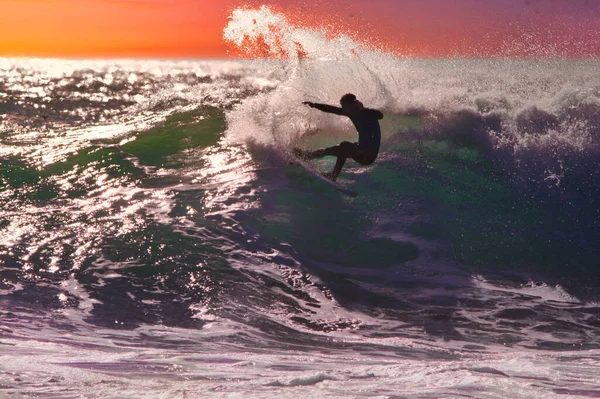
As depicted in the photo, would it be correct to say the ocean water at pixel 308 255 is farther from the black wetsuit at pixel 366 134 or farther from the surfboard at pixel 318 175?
the black wetsuit at pixel 366 134

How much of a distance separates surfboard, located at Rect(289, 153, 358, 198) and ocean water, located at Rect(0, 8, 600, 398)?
141mm

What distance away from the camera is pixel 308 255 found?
32.0 feet

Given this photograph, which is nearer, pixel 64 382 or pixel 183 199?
pixel 64 382

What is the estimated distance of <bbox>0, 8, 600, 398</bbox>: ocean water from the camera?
18.4 ft

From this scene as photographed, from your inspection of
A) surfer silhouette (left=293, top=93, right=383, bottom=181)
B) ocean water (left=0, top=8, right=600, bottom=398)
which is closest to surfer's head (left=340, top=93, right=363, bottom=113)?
surfer silhouette (left=293, top=93, right=383, bottom=181)

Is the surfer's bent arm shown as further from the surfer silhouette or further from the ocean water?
the ocean water

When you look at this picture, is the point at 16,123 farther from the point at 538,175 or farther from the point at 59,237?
the point at 538,175

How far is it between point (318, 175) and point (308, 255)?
308 cm

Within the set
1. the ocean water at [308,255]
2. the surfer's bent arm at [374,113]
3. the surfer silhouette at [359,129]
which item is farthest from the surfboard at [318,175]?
the surfer's bent arm at [374,113]

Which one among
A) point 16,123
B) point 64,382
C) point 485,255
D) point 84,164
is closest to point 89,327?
point 64,382

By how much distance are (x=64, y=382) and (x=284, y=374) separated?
1674 mm

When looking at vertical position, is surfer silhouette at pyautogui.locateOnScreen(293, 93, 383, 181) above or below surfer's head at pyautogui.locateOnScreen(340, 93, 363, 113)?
below

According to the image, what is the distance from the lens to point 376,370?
566cm

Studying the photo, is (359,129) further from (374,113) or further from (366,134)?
(374,113)
